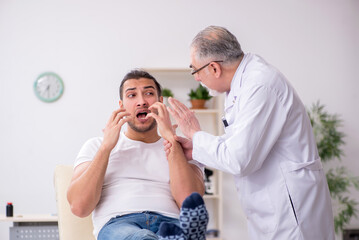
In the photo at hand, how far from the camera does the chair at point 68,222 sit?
84.1 inches

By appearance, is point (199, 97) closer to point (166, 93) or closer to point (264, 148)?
point (166, 93)

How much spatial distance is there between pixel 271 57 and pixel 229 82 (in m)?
2.71

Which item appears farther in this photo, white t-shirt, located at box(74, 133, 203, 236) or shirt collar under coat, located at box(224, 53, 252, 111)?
white t-shirt, located at box(74, 133, 203, 236)

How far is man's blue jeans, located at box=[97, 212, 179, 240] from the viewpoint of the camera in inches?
68.4

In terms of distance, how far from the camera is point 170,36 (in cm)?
432

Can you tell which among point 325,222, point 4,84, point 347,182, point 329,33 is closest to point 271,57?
point 329,33

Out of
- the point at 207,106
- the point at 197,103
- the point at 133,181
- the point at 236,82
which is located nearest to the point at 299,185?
the point at 236,82

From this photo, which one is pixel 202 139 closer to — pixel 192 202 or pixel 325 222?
pixel 192 202

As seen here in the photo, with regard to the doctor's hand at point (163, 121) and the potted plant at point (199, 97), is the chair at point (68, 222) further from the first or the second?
the potted plant at point (199, 97)

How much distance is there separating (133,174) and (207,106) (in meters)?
2.37

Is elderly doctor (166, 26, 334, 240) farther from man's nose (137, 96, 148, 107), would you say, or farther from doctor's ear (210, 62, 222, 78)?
man's nose (137, 96, 148, 107)

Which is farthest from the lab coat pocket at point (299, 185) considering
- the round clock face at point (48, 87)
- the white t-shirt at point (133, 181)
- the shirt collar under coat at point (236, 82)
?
the round clock face at point (48, 87)

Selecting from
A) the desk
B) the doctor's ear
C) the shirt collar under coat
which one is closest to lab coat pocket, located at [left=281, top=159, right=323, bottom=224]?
the shirt collar under coat

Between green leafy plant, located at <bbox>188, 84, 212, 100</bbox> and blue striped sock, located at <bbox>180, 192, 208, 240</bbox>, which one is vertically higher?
green leafy plant, located at <bbox>188, 84, 212, 100</bbox>
